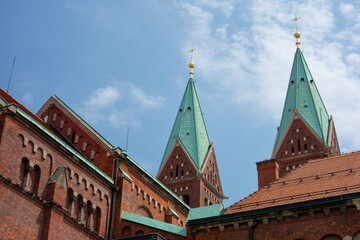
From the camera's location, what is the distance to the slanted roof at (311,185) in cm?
2859

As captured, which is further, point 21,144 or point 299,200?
point 21,144

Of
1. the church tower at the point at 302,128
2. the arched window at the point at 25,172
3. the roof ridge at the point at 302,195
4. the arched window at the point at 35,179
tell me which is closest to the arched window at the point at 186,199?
the church tower at the point at 302,128

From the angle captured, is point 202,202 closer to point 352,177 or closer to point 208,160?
point 208,160

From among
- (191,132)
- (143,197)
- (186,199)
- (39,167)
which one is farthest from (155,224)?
(191,132)

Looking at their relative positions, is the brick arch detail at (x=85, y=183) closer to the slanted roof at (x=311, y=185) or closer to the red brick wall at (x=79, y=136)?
the red brick wall at (x=79, y=136)

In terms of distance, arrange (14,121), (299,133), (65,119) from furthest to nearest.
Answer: (299,133) < (65,119) < (14,121)

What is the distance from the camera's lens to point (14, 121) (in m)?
31.1

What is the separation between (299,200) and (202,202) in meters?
33.9

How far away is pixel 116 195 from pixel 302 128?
28.5 meters

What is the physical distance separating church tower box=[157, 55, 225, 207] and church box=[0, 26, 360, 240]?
18401 millimetres

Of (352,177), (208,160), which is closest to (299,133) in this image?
(208,160)

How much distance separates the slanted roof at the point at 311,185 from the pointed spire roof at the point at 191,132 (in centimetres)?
3277

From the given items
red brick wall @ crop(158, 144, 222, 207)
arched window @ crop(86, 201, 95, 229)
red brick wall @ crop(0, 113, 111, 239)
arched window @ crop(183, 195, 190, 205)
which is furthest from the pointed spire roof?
arched window @ crop(86, 201, 95, 229)

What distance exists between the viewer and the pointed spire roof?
215ft
